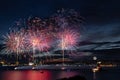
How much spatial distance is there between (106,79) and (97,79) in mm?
5073

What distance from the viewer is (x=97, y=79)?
544 ft

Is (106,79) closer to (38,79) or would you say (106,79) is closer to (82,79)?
(38,79)

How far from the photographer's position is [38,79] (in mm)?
166500

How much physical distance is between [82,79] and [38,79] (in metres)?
118

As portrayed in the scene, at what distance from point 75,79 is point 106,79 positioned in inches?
4695

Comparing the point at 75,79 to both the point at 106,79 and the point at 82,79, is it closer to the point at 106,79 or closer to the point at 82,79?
the point at 82,79

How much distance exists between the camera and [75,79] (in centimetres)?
5034

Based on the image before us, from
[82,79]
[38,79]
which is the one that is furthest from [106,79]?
[82,79]

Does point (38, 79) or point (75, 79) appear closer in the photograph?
point (75, 79)

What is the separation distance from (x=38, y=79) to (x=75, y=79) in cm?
11803

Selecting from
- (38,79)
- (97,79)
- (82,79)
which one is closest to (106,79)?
(97,79)

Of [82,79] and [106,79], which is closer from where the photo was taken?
[82,79]

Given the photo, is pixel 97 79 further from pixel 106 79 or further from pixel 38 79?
pixel 38 79

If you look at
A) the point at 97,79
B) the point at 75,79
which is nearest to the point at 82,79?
the point at 75,79
